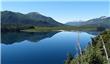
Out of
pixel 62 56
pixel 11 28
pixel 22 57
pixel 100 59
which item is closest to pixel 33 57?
pixel 22 57

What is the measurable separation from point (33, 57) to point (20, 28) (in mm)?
93033

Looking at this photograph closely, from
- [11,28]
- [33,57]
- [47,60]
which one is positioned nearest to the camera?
[47,60]

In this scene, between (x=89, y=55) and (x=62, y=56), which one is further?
(x=62, y=56)

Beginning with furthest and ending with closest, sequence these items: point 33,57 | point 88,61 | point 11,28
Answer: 1. point 11,28
2. point 33,57
3. point 88,61

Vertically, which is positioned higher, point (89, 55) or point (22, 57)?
point (89, 55)

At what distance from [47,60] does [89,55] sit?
29971 millimetres

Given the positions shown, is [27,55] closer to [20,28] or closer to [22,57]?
[22,57]

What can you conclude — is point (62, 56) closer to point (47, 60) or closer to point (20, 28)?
point (47, 60)

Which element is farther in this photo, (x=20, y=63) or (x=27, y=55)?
(x=27, y=55)

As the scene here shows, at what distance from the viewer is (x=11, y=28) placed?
138875 millimetres

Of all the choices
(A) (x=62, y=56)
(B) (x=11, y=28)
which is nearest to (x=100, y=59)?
(A) (x=62, y=56)

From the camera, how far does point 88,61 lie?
1992cm

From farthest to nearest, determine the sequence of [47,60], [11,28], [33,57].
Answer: [11,28] < [33,57] < [47,60]

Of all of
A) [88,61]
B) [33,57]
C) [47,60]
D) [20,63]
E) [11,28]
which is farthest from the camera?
[11,28]
